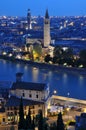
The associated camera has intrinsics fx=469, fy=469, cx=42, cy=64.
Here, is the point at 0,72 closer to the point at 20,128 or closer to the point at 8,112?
the point at 8,112

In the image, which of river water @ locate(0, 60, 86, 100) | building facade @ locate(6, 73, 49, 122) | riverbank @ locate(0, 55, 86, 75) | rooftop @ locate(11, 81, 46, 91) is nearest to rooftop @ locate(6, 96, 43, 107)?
building facade @ locate(6, 73, 49, 122)

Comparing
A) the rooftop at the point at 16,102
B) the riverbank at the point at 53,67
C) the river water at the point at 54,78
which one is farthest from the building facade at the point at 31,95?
the riverbank at the point at 53,67


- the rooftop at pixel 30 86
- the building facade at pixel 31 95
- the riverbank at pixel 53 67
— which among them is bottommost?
the riverbank at pixel 53 67

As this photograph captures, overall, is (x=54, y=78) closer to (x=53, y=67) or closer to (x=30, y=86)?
(x=53, y=67)

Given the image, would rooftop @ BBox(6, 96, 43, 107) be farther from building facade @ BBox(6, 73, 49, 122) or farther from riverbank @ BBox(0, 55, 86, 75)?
riverbank @ BBox(0, 55, 86, 75)

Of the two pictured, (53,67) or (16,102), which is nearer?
(16,102)


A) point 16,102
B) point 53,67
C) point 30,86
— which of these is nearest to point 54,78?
point 53,67

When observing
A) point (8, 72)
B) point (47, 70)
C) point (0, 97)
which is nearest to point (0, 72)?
point (8, 72)

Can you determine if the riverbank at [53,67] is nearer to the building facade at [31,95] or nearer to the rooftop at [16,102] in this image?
the building facade at [31,95]
